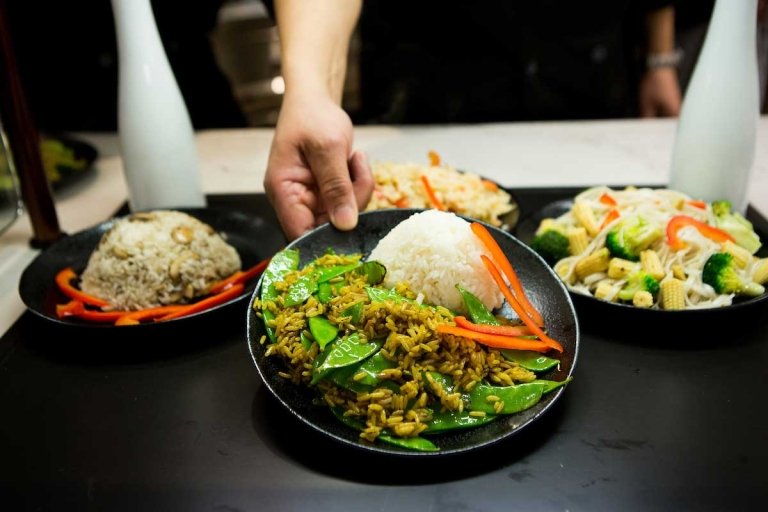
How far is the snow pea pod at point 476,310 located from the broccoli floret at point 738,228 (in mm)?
789

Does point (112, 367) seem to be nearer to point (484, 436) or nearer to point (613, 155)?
point (484, 436)

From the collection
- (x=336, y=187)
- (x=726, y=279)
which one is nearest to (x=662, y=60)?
(x=726, y=279)

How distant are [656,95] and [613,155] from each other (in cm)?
93

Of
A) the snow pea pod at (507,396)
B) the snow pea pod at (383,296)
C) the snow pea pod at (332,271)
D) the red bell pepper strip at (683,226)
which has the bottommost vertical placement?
the snow pea pod at (507,396)

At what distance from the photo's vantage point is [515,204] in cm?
204

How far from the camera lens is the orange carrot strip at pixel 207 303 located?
164cm

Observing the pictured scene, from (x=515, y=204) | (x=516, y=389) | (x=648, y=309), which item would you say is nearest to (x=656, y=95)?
(x=515, y=204)

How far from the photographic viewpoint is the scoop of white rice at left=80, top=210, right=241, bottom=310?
170 centimetres

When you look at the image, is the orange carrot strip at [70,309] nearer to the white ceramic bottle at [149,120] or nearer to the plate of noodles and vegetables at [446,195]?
the white ceramic bottle at [149,120]

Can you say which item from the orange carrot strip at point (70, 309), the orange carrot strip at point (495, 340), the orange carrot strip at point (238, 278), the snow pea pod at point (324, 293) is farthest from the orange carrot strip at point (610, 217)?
the orange carrot strip at point (70, 309)

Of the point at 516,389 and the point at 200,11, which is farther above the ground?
the point at 200,11

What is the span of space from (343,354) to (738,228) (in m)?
1.16

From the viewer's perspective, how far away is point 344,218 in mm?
1648

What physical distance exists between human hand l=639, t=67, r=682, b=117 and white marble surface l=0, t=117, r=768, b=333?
16.5 inches
